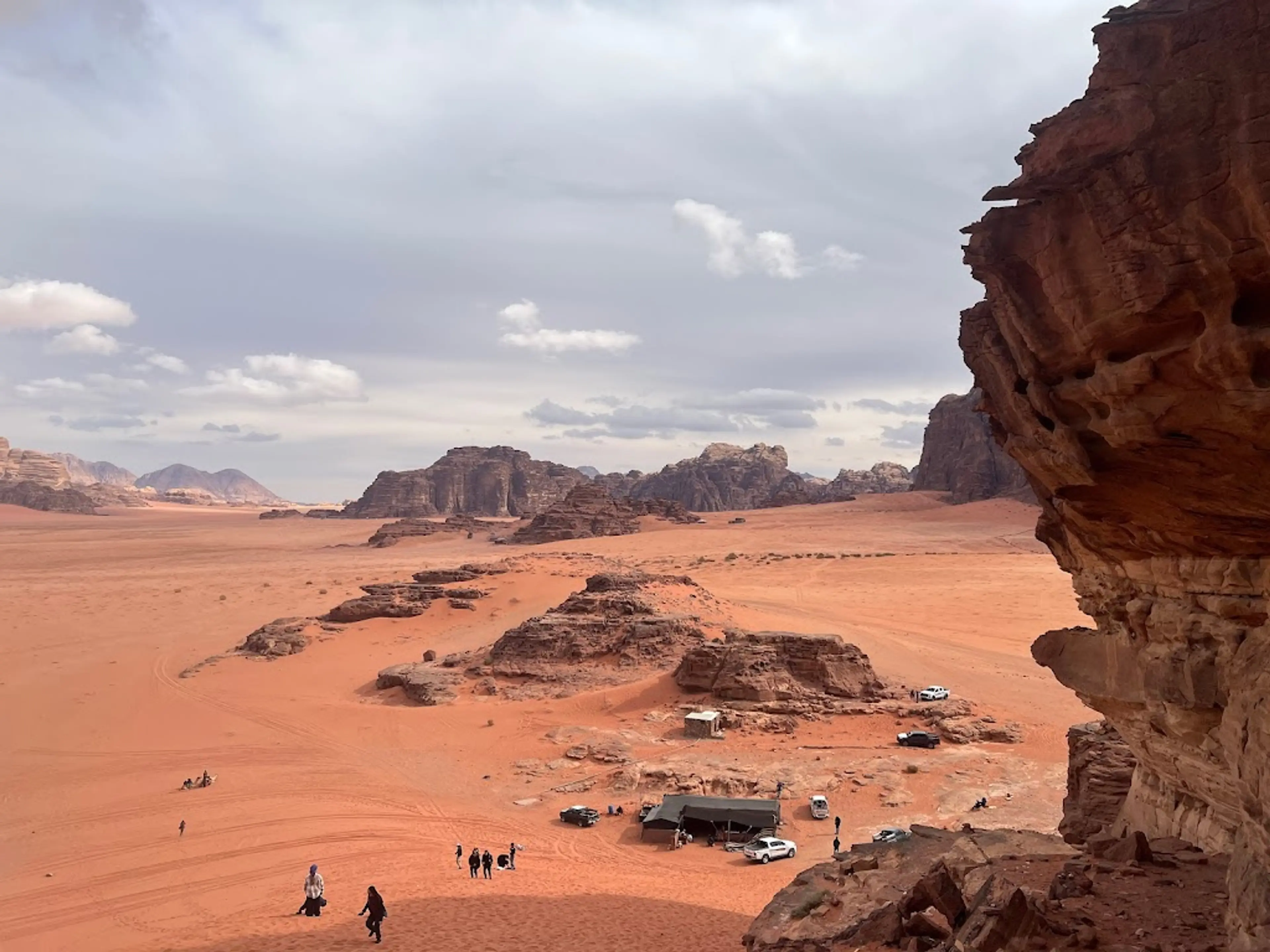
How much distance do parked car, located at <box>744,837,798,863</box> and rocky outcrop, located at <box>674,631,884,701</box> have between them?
8609mm

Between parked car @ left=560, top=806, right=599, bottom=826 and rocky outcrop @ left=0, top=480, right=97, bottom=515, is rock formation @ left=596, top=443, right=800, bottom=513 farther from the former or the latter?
parked car @ left=560, top=806, right=599, bottom=826

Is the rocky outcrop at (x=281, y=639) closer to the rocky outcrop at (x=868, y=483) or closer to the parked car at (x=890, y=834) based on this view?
the parked car at (x=890, y=834)

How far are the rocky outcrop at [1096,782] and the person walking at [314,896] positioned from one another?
12.2 meters

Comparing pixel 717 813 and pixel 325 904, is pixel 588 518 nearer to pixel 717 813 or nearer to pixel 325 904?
pixel 717 813

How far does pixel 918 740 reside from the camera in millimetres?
23281

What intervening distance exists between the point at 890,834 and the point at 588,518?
77.5 m

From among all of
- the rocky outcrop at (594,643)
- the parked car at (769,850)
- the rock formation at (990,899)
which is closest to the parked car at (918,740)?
the parked car at (769,850)

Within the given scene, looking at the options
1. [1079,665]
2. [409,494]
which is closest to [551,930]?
[1079,665]

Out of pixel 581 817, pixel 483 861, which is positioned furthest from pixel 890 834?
pixel 483 861

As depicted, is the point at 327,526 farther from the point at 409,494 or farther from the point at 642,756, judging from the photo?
the point at 642,756

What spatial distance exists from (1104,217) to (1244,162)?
92 cm

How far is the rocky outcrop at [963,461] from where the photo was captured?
10044cm

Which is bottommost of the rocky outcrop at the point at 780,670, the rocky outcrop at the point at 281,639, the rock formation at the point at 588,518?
the rocky outcrop at the point at 281,639

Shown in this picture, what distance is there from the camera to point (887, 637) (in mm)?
37125
